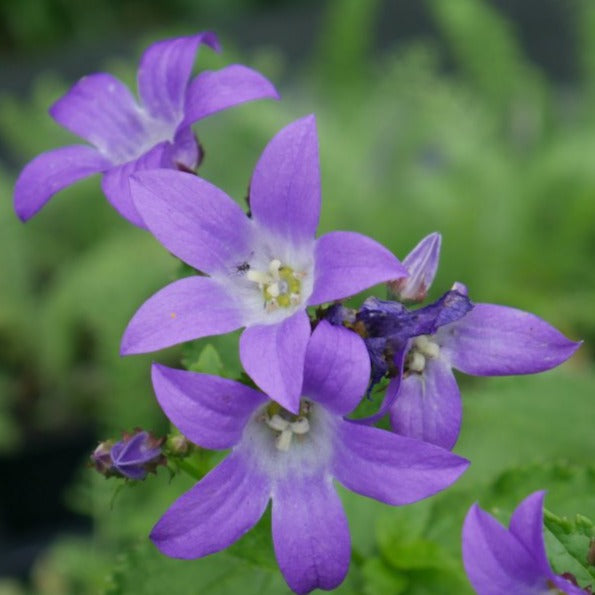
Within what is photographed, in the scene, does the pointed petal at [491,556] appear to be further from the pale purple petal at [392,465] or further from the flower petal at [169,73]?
the flower petal at [169,73]

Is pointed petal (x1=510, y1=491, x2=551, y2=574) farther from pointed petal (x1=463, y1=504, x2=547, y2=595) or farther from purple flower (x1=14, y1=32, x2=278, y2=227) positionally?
purple flower (x1=14, y1=32, x2=278, y2=227)

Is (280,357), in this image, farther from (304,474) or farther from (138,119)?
(138,119)

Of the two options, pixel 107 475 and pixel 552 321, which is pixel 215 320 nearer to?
pixel 107 475

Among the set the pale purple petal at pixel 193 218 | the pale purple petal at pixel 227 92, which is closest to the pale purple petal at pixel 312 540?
the pale purple petal at pixel 193 218

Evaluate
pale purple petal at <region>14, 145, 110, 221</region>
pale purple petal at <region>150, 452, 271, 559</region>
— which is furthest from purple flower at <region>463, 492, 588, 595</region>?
pale purple petal at <region>14, 145, 110, 221</region>

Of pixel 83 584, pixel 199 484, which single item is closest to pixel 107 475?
pixel 199 484

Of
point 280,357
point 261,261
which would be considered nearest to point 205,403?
point 280,357
